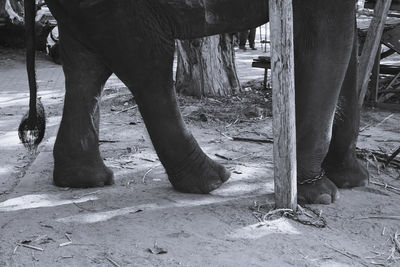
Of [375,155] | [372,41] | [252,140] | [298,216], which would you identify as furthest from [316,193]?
[372,41]

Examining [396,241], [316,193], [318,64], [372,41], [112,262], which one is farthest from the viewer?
[372,41]

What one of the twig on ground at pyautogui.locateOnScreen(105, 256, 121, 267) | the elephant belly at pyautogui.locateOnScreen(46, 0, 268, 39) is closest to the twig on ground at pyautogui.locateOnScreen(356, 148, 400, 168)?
the elephant belly at pyautogui.locateOnScreen(46, 0, 268, 39)

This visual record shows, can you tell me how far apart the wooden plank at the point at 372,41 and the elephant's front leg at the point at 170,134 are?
1683 mm

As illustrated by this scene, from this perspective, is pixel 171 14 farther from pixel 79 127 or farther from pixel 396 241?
pixel 396 241

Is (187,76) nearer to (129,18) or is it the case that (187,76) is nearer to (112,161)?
(112,161)

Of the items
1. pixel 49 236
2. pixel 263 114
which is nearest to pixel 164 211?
pixel 49 236

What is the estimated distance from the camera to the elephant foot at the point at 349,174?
4.06 meters

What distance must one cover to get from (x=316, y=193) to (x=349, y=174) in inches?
19.0

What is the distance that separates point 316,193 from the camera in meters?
3.69

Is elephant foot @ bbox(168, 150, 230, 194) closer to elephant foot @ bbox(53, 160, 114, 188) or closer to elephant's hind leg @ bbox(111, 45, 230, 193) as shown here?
elephant's hind leg @ bbox(111, 45, 230, 193)

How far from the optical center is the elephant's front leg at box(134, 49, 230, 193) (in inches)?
143

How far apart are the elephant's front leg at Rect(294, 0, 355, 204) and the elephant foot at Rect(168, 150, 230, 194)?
579 millimetres

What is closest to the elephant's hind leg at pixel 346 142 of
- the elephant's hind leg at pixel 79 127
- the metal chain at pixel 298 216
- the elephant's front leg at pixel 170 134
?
the metal chain at pixel 298 216

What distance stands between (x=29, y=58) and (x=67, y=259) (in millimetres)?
1729
